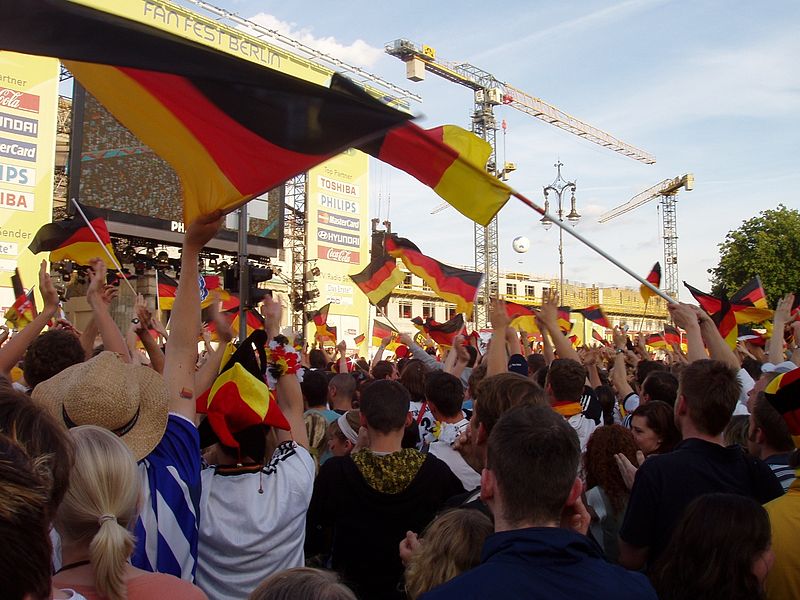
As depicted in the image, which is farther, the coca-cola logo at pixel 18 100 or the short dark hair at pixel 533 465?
the coca-cola logo at pixel 18 100

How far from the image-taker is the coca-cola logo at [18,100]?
24152mm

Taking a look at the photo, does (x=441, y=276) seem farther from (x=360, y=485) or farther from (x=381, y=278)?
(x=360, y=485)

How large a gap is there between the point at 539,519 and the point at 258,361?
221 centimetres

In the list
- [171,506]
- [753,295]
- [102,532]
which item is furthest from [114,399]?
[753,295]

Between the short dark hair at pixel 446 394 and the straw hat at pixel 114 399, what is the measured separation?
243 cm

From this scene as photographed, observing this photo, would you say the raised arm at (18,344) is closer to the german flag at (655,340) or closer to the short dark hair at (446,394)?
the short dark hair at (446,394)

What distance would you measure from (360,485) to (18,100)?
24.9 m

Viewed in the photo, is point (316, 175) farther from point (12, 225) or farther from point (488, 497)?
point (488, 497)

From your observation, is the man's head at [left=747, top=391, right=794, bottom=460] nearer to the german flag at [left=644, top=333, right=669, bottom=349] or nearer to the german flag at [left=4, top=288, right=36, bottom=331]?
the german flag at [left=4, top=288, right=36, bottom=331]

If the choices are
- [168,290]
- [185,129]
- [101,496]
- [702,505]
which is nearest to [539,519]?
[702,505]

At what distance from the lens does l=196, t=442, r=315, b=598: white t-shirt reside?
325cm

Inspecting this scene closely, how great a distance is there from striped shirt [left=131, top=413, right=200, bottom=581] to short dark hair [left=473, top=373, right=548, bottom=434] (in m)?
1.26

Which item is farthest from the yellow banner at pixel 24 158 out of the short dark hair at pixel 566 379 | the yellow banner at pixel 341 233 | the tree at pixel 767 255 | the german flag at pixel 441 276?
the tree at pixel 767 255

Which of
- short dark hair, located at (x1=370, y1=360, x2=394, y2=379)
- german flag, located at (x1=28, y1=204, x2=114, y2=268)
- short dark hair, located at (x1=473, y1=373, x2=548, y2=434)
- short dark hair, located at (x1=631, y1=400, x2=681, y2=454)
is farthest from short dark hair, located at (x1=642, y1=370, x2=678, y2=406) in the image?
german flag, located at (x1=28, y1=204, x2=114, y2=268)
